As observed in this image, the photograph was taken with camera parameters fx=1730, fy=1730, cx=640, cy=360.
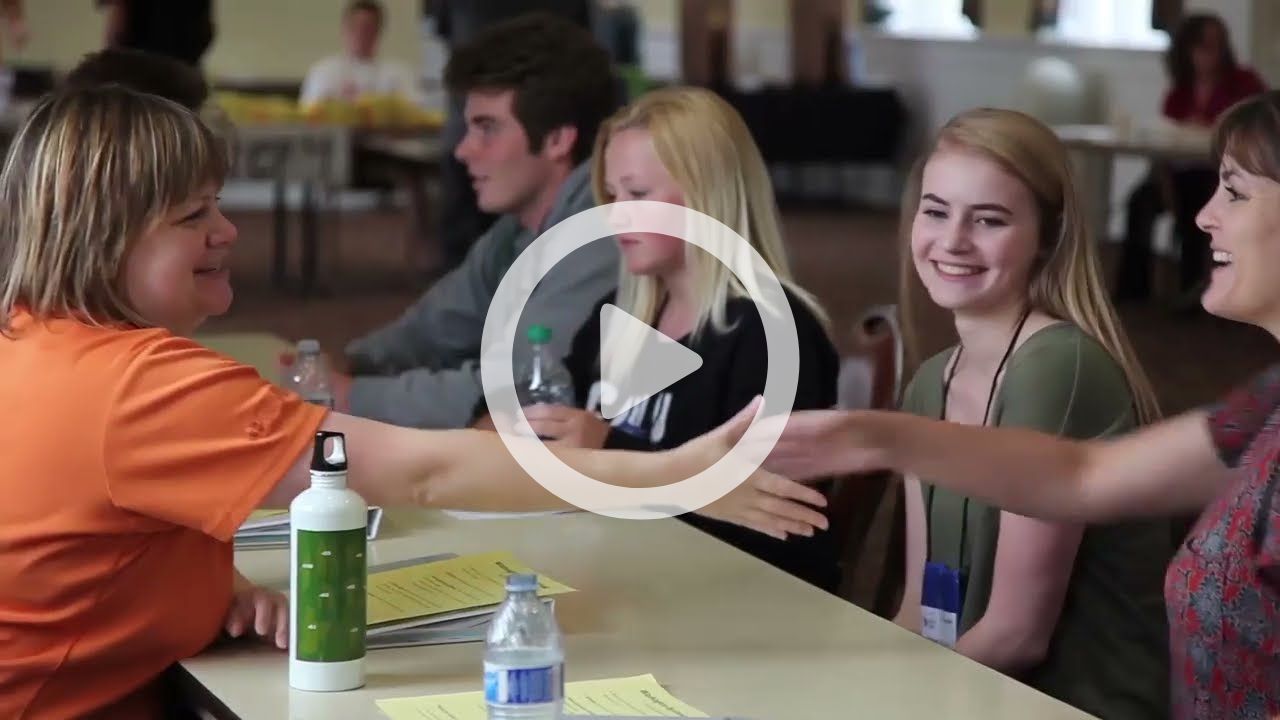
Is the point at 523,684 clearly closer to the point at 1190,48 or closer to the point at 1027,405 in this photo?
the point at 1027,405

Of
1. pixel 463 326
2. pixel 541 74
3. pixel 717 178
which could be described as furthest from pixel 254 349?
pixel 717 178

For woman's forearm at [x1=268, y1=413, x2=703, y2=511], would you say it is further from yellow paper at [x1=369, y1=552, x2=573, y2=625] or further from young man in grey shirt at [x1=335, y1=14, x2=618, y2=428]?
young man in grey shirt at [x1=335, y1=14, x2=618, y2=428]

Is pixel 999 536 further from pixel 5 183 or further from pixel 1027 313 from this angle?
pixel 5 183

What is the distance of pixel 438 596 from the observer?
77.8 inches

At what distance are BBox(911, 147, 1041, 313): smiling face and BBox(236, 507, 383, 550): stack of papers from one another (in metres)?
0.85

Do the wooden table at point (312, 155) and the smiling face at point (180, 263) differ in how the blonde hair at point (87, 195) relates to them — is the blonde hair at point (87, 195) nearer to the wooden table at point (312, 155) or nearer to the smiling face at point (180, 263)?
the smiling face at point (180, 263)

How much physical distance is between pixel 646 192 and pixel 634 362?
28cm

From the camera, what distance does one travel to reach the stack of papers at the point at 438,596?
186 cm


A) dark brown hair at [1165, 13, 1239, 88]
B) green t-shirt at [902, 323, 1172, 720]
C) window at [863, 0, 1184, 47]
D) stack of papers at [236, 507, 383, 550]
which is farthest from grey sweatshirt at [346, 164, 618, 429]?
window at [863, 0, 1184, 47]

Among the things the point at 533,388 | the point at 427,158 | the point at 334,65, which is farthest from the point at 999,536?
the point at 334,65

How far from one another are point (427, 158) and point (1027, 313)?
21.5 ft

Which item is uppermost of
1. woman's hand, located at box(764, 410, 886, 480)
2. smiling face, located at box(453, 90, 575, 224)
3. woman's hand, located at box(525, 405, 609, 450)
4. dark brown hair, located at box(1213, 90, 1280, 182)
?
dark brown hair, located at box(1213, 90, 1280, 182)

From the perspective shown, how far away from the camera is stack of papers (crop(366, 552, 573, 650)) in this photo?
→ 186cm

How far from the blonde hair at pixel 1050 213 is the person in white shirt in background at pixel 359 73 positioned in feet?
23.2
